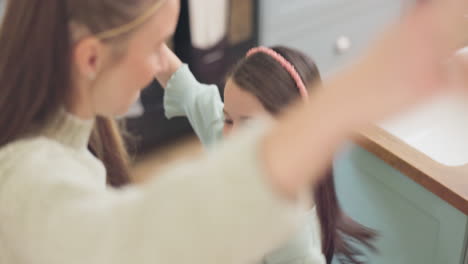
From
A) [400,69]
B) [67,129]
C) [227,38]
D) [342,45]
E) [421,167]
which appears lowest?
[342,45]

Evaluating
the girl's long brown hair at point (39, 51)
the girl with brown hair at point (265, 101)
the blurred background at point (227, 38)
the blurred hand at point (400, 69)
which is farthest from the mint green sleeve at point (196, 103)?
the blurred background at point (227, 38)

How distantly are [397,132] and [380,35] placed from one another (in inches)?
35.6

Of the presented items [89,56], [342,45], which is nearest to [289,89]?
[89,56]

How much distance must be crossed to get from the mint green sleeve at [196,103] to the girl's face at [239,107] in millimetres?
53

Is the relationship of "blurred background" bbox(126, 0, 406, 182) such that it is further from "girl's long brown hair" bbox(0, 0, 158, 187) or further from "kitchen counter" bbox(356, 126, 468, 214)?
"girl's long brown hair" bbox(0, 0, 158, 187)

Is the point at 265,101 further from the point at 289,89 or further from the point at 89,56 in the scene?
the point at 89,56

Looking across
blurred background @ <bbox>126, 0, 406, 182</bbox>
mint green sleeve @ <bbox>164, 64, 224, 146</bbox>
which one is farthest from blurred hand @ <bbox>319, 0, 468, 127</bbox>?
blurred background @ <bbox>126, 0, 406, 182</bbox>

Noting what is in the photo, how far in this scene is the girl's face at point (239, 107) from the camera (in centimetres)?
89

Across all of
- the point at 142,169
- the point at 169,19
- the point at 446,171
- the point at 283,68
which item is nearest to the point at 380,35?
the point at 169,19

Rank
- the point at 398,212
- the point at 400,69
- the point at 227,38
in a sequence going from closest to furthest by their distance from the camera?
the point at 400,69, the point at 398,212, the point at 227,38

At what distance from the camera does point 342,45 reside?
2359 millimetres

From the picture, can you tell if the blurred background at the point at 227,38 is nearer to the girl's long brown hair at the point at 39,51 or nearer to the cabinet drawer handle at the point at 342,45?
the cabinet drawer handle at the point at 342,45

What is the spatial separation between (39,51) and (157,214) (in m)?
0.20

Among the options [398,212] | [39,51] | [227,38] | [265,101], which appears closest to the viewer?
[39,51]
